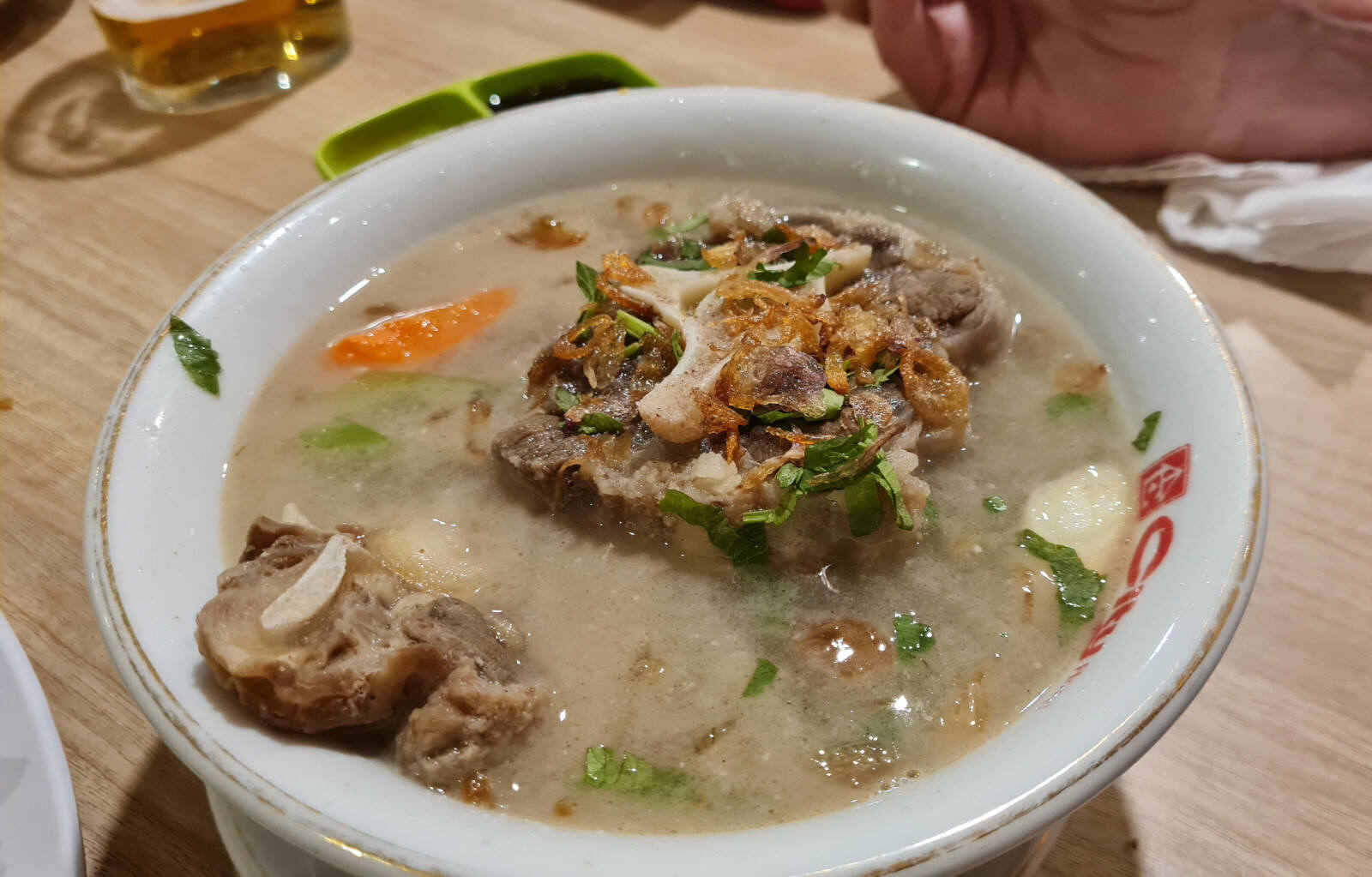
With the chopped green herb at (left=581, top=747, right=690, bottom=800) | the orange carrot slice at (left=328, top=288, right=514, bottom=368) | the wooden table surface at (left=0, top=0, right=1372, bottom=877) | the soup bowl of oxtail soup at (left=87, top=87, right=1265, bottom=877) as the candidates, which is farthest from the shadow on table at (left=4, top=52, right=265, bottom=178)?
the chopped green herb at (left=581, top=747, right=690, bottom=800)

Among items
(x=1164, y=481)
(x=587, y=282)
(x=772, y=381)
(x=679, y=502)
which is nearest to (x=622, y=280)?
(x=587, y=282)

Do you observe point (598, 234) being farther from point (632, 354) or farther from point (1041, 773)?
point (1041, 773)

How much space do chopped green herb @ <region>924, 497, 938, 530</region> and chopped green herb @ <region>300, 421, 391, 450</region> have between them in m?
0.91

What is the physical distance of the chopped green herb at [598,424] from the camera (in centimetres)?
148

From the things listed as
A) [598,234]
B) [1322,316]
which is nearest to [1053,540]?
[598,234]

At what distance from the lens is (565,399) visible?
5.15ft

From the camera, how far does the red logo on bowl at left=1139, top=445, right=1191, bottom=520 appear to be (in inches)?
52.4

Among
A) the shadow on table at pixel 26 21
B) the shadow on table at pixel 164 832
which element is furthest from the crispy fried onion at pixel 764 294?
the shadow on table at pixel 26 21

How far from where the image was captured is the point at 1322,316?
2209 mm

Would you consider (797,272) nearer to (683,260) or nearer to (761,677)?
(683,260)

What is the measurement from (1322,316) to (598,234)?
5.63ft

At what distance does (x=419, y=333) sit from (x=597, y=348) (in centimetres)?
42

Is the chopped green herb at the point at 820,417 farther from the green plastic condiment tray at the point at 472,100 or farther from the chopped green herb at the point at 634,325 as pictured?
the green plastic condiment tray at the point at 472,100

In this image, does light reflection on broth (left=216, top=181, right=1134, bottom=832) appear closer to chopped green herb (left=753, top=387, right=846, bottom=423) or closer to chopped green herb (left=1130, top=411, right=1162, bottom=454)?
chopped green herb (left=1130, top=411, right=1162, bottom=454)
